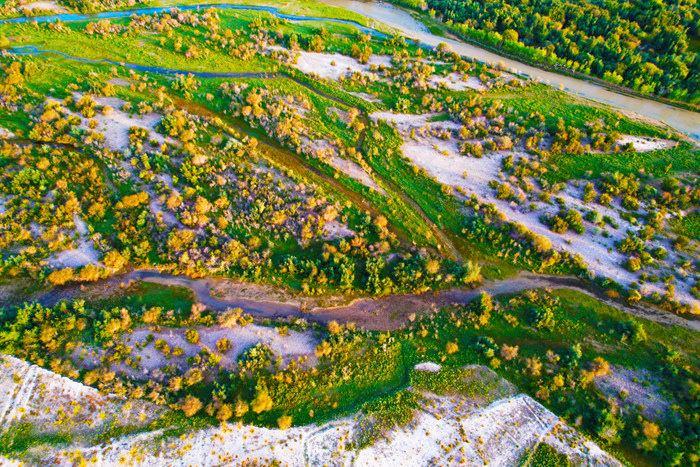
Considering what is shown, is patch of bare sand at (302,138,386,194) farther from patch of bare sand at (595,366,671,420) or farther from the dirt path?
patch of bare sand at (595,366,671,420)

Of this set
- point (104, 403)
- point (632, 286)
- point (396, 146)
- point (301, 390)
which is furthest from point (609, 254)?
point (104, 403)

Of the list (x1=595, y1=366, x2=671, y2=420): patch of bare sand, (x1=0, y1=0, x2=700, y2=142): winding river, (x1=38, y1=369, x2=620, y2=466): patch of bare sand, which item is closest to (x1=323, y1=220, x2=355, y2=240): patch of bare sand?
(x1=38, y1=369, x2=620, y2=466): patch of bare sand

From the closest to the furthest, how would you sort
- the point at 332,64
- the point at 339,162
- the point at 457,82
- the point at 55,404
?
the point at 55,404
the point at 339,162
the point at 457,82
the point at 332,64

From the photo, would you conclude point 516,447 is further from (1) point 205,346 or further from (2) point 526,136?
(2) point 526,136

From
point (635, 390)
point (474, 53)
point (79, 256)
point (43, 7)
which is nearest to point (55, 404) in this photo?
point (79, 256)

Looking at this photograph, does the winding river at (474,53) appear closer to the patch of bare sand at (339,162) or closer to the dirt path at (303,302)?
the patch of bare sand at (339,162)

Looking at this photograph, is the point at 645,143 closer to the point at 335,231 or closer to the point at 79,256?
the point at 335,231
